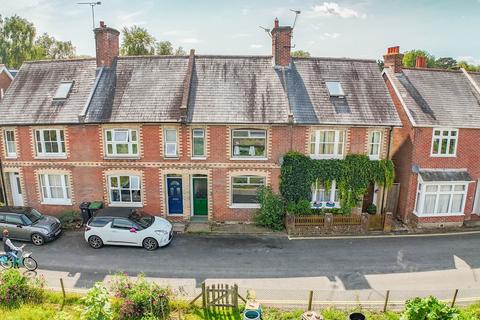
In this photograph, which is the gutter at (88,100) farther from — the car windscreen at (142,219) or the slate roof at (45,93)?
the car windscreen at (142,219)

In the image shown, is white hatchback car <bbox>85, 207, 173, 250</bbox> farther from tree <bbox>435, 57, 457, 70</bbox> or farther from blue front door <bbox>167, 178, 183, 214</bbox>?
tree <bbox>435, 57, 457, 70</bbox>

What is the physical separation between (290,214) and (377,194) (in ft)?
20.4

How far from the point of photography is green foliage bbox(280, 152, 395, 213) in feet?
64.3

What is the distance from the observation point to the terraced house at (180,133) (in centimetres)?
1953

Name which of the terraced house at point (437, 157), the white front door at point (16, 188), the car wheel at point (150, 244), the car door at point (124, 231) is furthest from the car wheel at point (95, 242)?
the terraced house at point (437, 157)

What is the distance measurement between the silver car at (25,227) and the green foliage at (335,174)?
13.0 m

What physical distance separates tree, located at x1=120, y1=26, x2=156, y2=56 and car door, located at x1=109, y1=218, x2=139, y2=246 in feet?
159

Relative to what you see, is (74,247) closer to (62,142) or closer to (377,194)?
(62,142)

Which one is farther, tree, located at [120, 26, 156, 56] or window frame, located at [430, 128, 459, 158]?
tree, located at [120, 26, 156, 56]

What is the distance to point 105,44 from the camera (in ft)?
71.6

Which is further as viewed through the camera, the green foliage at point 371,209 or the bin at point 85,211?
the green foliage at point 371,209

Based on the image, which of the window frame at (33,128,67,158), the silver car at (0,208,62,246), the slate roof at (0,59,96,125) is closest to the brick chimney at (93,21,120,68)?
the slate roof at (0,59,96,125)

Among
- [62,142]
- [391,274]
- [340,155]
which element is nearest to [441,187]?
[340,155]

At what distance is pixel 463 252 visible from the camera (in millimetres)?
17547
